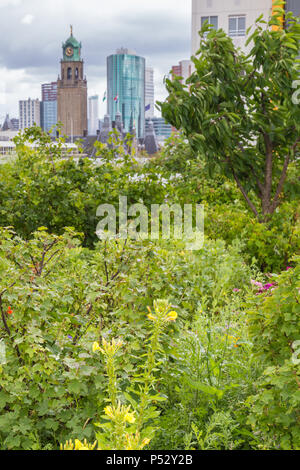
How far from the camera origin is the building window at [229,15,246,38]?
2273cm

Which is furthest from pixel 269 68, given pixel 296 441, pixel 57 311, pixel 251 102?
pixel 296 441

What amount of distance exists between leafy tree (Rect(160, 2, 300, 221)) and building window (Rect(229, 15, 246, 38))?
19030mm

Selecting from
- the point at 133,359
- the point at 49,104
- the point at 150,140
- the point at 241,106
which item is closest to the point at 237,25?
the point at 241,106

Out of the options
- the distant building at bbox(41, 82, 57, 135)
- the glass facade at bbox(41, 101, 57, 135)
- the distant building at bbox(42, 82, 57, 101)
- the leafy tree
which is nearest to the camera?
the leafy tree

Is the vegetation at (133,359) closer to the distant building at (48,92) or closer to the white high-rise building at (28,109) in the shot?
the white high-rise building at (28,109)

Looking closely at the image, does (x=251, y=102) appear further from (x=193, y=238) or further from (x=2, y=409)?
(x=2, y=409)

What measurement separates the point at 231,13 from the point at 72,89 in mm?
116688

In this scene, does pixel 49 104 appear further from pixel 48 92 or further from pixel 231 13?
pixel 231 13

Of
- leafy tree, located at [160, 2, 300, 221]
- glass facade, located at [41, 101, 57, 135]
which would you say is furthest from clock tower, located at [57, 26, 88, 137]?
leafy tree, located at [160, 2, 300, 221]

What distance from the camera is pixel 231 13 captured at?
2258 centimetres

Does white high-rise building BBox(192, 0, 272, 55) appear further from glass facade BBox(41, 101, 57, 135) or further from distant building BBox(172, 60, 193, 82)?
glass facade BBox(41, 101, 57, 135)

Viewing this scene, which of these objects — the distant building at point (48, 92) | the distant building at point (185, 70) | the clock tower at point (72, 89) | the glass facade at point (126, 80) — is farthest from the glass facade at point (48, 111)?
the distant building at point (185, 70)

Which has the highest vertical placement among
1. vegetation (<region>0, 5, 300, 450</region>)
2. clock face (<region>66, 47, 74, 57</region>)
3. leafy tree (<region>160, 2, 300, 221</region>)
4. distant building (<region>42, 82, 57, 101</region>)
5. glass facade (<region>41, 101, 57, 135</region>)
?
clock face (<region>66, 47, 74, 57</region>)

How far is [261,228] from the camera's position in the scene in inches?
193
